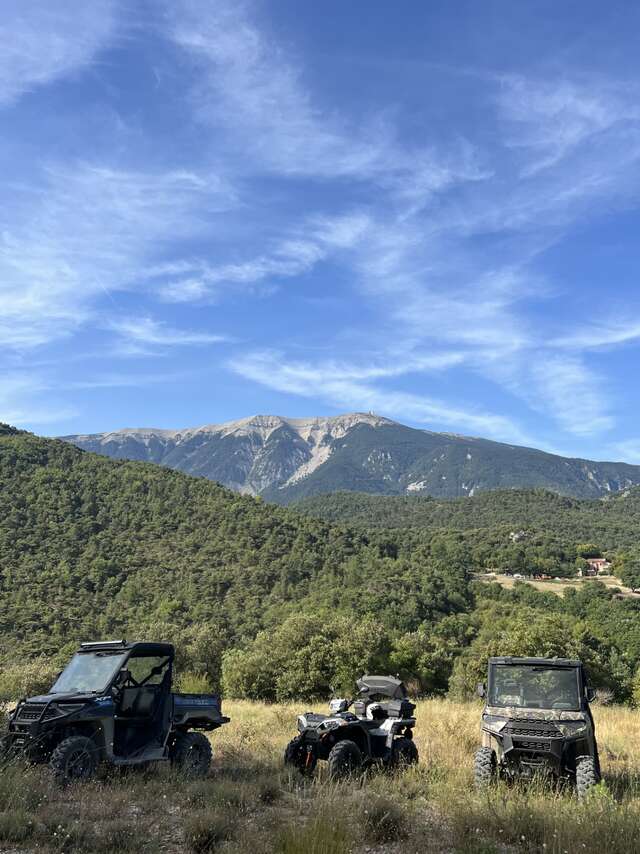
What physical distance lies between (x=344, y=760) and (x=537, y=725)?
103 inches

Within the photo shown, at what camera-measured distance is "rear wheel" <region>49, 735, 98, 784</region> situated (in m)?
7.19

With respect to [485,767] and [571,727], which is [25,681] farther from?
[571,727]

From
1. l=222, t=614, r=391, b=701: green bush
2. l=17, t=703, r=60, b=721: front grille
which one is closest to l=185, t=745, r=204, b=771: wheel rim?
l=17, t=703, r=60, b=721: front grille

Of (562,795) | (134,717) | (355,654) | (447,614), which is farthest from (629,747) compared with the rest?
(447,614)

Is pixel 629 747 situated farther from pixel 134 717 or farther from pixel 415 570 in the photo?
pixel 415 570

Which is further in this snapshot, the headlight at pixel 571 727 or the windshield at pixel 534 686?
the windshield at pixel 534 686

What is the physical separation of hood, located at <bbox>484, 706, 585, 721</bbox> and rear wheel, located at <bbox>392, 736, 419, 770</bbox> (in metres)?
1.34

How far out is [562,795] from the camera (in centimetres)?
751

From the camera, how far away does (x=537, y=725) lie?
8.12 metres

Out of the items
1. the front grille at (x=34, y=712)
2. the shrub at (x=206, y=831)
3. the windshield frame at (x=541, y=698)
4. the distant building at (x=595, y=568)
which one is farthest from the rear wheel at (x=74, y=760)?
the distant building at (x=595, y=568)

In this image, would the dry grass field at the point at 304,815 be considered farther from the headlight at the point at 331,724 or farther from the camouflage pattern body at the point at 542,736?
the headlight at the point at 331,724

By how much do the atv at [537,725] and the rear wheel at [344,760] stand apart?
1597 mm

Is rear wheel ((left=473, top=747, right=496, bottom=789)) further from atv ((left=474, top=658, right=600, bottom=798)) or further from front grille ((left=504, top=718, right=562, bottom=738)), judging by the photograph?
front grille ((left=504, top=718, right=562, bottom=738))

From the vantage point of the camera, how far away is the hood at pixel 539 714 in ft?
27.1
